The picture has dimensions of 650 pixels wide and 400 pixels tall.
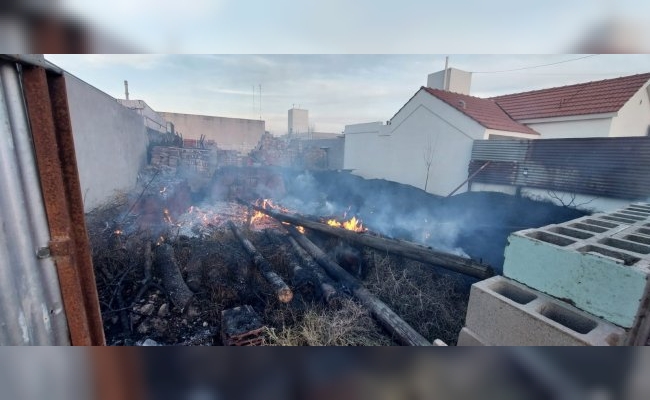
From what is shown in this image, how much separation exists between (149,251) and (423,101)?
11.6m

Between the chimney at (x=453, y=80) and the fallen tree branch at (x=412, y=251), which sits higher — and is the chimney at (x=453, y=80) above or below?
above

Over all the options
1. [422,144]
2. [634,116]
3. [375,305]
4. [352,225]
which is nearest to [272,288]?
[375,305]

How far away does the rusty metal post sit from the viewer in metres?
1.18

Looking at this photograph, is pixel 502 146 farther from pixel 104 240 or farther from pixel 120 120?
pixel 120 120

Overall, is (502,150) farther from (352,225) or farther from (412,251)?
(412,251)

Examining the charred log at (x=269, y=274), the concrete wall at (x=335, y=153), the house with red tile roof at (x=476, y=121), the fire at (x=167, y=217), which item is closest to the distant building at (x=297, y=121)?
the concrete wall at (x=335, y=153)

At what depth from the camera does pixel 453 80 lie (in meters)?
14.0

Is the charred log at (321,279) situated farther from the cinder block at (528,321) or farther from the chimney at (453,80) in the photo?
the chimney at (453,80)

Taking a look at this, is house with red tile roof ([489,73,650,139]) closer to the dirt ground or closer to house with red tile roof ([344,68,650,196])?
house with red tile roof ([344,68,650,196])

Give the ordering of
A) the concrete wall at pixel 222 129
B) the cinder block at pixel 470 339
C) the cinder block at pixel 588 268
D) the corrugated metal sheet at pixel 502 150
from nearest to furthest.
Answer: the cinder block at pixel 588 268
the cinder block at pixel 470 339
the corrugated metal sheet at pixel 502 150
the concrete wall at pixel 222 129

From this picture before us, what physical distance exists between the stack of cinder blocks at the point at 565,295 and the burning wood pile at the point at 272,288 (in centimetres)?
151

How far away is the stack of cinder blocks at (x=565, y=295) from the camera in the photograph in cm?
142

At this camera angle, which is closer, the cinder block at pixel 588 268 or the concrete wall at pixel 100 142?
the cinder block at pixel 588 268

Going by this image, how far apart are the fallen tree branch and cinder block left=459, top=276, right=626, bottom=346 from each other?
1879mm
